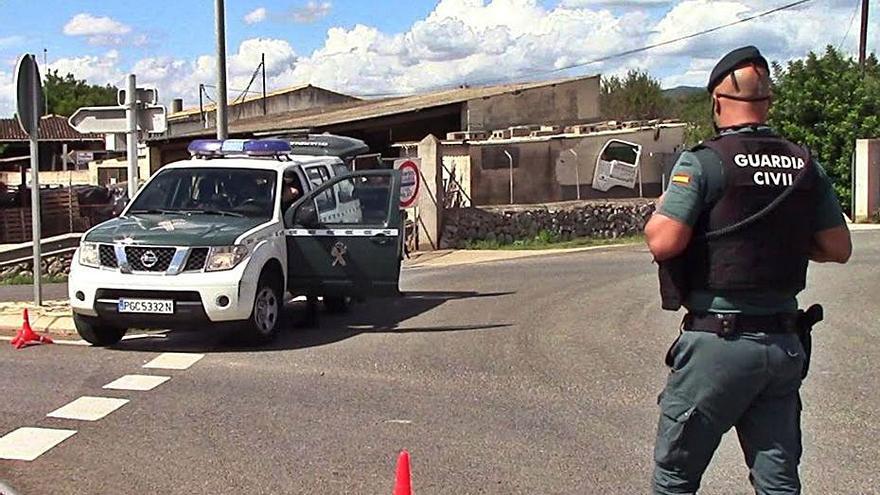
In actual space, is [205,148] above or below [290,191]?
above

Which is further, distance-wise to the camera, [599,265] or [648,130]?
[648,130]

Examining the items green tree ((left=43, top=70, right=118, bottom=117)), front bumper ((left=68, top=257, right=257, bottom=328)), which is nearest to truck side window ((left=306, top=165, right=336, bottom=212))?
front bumper ((left=68, top=257, right=257, bottom=328))

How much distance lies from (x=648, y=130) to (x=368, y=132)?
9.29 m

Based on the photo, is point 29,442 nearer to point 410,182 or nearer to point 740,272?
point 740,272

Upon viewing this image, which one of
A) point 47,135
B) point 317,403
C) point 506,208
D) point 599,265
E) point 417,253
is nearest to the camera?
point 317,403

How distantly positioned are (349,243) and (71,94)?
98.2m

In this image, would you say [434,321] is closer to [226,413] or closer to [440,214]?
[226,413]

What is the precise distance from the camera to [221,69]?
719 inches

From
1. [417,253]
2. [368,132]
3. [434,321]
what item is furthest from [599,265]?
[368,132]

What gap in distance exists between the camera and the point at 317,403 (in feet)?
25.2

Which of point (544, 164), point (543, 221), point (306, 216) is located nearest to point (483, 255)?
point (543, 221)

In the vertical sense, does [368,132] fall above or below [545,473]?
above

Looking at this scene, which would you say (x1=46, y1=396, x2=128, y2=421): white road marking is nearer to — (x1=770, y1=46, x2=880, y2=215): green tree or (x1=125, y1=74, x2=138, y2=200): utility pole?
(x1=125, y1=74, x2=138, y2=200): utility pole

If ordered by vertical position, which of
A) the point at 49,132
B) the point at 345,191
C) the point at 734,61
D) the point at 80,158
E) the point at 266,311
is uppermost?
the point at 49,132
